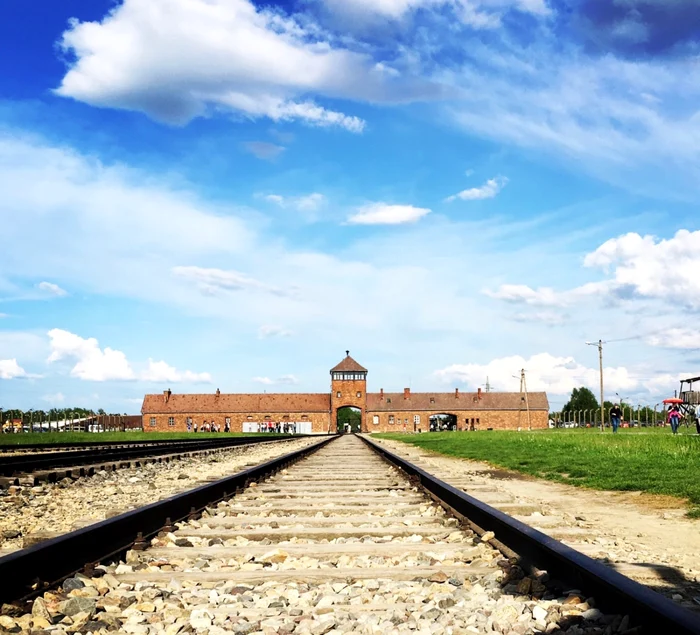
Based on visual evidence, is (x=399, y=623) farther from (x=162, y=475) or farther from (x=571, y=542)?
(x=162, y=475)

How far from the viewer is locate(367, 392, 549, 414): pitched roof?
342 feet

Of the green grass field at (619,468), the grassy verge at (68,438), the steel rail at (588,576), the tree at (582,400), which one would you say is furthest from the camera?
the tree at (582,400)

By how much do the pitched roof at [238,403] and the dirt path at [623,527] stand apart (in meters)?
91.6

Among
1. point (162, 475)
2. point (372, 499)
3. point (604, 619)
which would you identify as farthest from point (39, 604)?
point (162, 475)

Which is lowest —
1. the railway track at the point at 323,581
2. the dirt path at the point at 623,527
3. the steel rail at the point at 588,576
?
the dirt path at the point at 623,527

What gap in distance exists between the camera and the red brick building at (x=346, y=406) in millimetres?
101562

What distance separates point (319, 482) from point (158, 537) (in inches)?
185

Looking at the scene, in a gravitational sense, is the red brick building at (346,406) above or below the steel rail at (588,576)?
below

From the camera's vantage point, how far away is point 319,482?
9.44m

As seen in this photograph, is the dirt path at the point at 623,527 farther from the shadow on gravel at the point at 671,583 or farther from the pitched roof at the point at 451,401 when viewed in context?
the pitched roof at the point at 451,401

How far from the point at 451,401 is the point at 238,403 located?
29.7 metres

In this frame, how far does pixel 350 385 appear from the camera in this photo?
104 m

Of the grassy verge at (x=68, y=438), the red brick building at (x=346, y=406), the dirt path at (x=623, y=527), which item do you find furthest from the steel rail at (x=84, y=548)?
the red brick building at (x=346, y=406)

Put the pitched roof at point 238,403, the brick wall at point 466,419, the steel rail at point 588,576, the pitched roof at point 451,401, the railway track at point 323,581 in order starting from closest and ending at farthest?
the steel rail at point 588,576
the railway track at point 323,581
the pitched roof at point 238,403
the brick wall at point 466,419
the pitched roof at point 451,401
